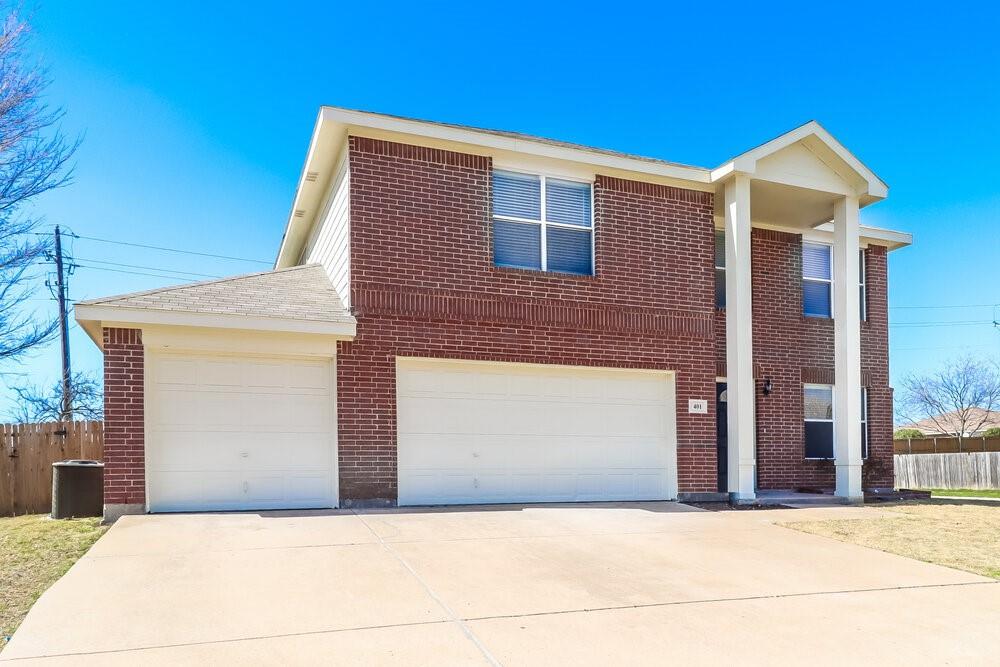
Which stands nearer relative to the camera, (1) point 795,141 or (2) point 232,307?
(2) point 232,307

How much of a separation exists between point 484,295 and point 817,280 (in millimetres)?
8449

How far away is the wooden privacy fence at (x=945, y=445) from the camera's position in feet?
104

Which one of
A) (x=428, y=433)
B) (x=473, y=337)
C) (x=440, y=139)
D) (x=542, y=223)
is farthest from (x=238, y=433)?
(x=542, y=223)

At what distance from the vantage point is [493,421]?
12.0 m

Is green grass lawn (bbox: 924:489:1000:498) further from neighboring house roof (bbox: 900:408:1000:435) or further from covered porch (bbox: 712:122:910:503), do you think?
neighboring house roof (bbox: 900:408:1000:435)

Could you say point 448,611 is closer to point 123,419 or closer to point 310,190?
point 123,419

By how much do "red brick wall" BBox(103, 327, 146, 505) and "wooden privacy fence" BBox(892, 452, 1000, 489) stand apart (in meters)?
23.6

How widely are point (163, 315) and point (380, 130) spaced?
4.15 metres

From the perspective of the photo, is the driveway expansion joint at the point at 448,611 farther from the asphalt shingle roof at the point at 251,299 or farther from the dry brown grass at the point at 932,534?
the dry brown grass at the point at 932,534

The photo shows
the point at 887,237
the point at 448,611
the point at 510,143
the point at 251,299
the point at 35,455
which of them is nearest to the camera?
the point at 448,611

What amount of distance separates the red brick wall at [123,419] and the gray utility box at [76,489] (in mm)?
1028

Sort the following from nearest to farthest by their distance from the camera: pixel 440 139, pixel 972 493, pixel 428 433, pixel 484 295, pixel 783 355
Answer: pixel 428 433 < pixel 440 139 < pixel 484 295 < pixel 783 355 < pixel 972 493

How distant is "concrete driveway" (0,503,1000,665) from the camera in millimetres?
5027

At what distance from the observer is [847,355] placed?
13961 millimetres
